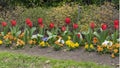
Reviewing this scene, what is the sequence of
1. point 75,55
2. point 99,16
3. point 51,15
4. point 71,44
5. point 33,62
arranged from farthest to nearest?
point 51,15 → point 99,16 → point 71,44 → point 75,55 → point 33,62

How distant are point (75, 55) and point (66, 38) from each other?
0.70 meters

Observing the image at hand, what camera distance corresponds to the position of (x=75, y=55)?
7.40m

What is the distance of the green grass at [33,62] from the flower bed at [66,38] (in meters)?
0.69

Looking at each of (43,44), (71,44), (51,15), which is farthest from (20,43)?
(51,15)

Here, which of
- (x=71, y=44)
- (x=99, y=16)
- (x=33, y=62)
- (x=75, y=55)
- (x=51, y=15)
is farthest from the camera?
(x=51, y=15)

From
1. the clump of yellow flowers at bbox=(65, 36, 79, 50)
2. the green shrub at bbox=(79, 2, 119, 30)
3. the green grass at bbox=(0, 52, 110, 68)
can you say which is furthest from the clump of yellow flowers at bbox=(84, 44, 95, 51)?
the green shrub at bbox=(79, 2, 119, 30)

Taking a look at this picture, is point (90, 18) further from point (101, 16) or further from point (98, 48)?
point (98, 48)

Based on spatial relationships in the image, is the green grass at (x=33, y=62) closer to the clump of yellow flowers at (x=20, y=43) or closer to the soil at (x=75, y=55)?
the soil at (x=75, y=55)

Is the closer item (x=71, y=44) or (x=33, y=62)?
(x=33, y=62)

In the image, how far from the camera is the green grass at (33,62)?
22.0ft

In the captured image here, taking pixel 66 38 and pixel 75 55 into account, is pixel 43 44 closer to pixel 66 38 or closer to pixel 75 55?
pixel 66 38

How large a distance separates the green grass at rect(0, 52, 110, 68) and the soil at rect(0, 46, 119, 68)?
0.30 meters

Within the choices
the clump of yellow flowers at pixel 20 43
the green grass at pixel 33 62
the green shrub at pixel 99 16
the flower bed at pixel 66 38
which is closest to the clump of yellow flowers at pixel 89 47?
the flower bed at pixel 66 38

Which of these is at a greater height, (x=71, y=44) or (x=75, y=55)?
(x=71, y=44)
